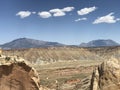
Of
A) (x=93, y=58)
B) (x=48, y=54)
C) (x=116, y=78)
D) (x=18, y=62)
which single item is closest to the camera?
(x=116, y=78)

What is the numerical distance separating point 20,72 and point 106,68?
20.4 ft

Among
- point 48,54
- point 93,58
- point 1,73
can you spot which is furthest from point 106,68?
point 93,58

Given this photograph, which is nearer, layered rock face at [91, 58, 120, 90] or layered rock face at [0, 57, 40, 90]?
layered rock face at [91, 58, 120, 90]

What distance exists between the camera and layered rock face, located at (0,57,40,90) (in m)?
21.1

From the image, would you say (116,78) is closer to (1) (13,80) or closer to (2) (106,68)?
(2) (106,68)

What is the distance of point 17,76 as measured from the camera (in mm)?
21219

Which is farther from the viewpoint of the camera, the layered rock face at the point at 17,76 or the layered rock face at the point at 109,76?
the layered rock face at the point at 17,76

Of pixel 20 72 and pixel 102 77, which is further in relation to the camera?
pixel 20 72

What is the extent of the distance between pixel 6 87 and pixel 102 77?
7091 millimetres

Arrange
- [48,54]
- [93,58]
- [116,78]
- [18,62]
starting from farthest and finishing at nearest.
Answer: [93,58]
[48,54]
[18,62]
[116,78]

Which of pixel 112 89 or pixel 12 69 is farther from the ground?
pixel 12 69

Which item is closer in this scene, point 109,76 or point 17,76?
point 109,76

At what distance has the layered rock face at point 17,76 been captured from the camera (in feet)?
69.3

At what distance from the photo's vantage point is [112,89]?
1780cm
